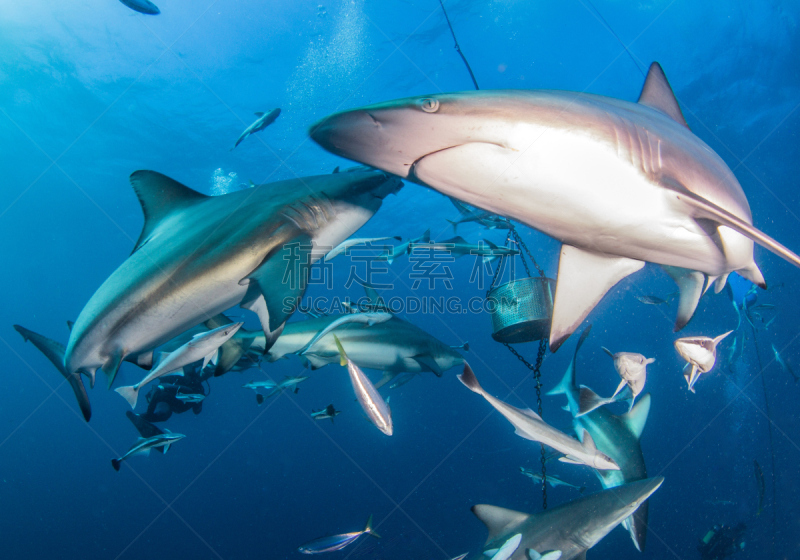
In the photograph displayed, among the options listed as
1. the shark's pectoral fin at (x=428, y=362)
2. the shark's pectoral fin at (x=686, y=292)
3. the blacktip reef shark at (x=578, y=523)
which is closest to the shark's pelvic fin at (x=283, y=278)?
the blacktip reef shark at (x=578, y=523)

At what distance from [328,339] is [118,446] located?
74.4m

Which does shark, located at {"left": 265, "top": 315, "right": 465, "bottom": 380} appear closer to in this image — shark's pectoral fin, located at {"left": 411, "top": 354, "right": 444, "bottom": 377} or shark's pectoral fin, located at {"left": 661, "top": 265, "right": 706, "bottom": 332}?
shark's pectoral fin, located at {"left": 411, "top": 354, "right": 444, "bottom": 377}

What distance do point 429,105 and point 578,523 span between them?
11.6ft

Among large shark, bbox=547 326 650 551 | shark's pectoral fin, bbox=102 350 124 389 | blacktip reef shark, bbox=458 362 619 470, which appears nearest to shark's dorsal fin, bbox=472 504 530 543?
blacktip reef shark, bbox=458 362 619 470

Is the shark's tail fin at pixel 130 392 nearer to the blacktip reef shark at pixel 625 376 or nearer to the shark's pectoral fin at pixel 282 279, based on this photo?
the shark's pectoral fin at pixel 282 279

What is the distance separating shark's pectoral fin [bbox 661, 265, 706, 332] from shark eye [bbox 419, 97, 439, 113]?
3.49m

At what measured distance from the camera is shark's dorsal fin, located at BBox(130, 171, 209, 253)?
3.04 meters

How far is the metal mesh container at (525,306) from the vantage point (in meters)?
3.60

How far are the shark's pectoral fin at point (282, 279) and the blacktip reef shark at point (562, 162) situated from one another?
3.90 ft

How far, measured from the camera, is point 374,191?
3010 millimetres

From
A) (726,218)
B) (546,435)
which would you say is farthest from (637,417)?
(726,218)

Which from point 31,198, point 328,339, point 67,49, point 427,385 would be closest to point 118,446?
point 31,198

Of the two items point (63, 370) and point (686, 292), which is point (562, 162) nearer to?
point (686, 292)

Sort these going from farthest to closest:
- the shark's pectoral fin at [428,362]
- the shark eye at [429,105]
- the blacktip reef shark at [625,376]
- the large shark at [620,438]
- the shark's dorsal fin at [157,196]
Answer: the shark's pectoral fin at [428,362], the large shark at [620,438], the shark's dorsal fin at [157,196], the blacktip reef shark at [625,376], the shark eye at [429,105]
